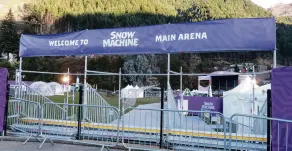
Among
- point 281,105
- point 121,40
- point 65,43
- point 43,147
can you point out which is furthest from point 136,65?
point 281,105

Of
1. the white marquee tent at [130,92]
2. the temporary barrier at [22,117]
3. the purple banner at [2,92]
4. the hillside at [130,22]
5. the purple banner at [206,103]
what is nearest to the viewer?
the purple banner at [2,92]

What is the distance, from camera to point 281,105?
569cm

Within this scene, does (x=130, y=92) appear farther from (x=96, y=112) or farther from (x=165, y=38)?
(x=165, y=38)

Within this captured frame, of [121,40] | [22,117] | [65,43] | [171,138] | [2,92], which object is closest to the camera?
[171,138]

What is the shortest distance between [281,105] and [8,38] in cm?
8531

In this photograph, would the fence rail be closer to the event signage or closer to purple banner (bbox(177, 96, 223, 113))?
the event signage

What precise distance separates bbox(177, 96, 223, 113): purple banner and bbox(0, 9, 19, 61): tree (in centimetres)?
7156

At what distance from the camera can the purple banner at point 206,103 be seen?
635 inches

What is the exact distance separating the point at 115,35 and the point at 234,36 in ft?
11.6

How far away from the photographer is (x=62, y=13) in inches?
4355

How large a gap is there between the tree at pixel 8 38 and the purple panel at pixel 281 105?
82037 mm

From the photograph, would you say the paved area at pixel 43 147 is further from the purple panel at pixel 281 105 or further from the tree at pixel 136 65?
the tree at pixel 136 65

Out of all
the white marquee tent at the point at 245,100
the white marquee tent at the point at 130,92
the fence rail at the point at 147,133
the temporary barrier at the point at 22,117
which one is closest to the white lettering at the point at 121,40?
the fence rail at the point at 147,133

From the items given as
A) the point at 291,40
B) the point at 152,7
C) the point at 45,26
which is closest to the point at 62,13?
the point at 45,26
